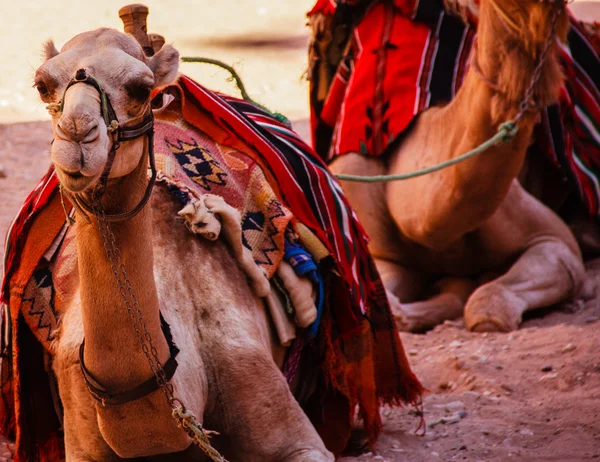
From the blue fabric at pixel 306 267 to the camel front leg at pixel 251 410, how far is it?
1.50 ft

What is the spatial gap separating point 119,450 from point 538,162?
14.5 ft

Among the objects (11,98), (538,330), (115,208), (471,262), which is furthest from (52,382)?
(11,98)

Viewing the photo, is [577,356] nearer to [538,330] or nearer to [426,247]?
[538,330]

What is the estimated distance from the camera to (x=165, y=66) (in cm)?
297

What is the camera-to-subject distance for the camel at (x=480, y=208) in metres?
5.20

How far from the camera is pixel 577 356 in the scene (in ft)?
17.0

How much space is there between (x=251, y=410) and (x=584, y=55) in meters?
4.35

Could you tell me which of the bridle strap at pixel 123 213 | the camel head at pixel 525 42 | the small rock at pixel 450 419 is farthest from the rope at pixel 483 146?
the bridle strap at pixel 123 213

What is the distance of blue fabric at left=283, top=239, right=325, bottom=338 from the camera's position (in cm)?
386

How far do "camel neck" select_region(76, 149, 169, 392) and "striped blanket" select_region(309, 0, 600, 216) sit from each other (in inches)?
144

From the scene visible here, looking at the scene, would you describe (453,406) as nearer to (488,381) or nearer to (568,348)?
(488,381)

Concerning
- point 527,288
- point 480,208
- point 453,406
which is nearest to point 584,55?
point 527,288

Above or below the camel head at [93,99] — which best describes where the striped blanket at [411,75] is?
below

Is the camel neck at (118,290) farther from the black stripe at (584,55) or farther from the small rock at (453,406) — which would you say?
the black stripe at (584,55)
